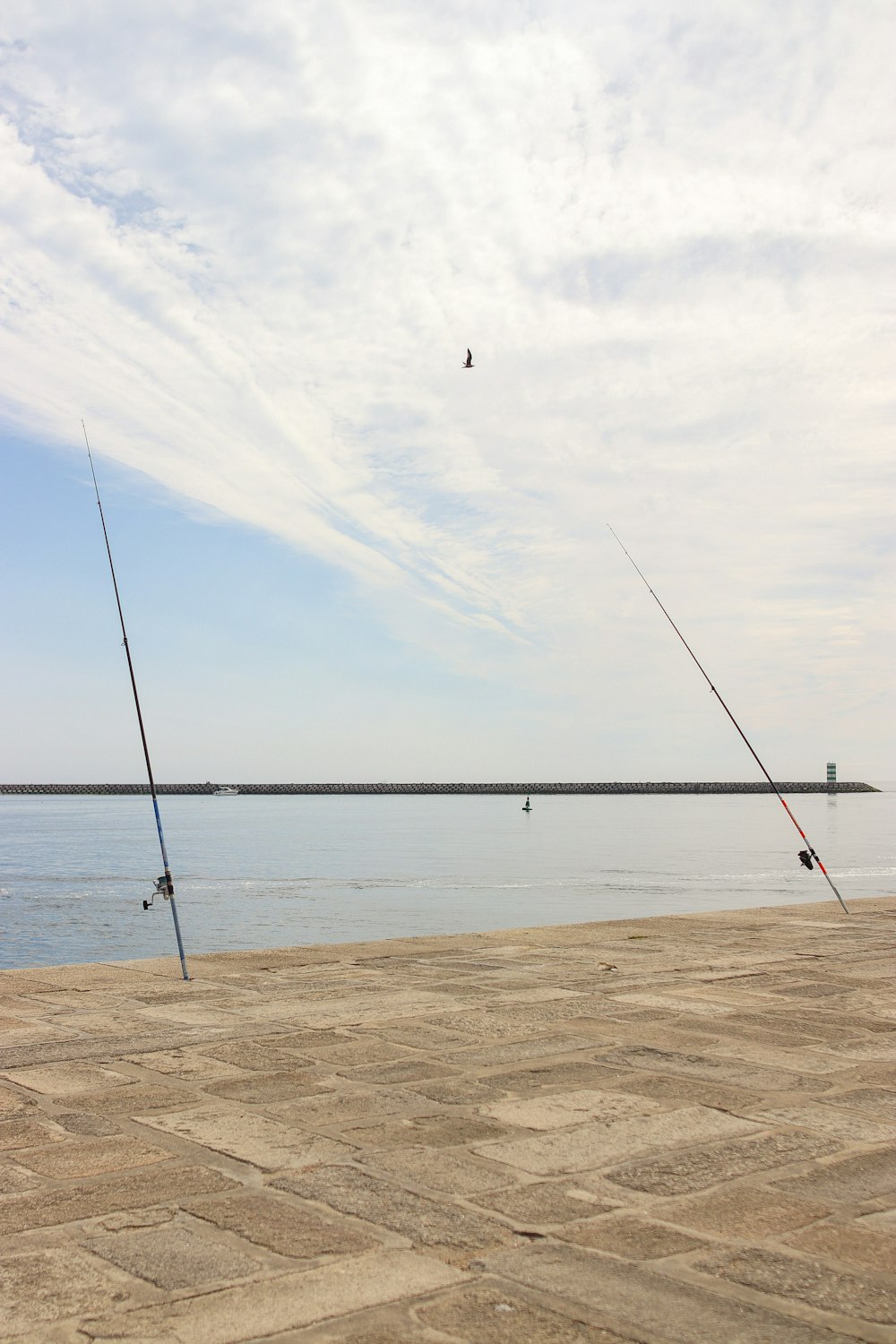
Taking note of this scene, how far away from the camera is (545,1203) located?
347 centimetres

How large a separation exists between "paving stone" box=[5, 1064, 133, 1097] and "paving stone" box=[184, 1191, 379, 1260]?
1540 millimetres

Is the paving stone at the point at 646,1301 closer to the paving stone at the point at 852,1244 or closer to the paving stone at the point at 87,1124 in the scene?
the paving stone at the point at 852,1244

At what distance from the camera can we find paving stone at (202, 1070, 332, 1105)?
4.68m

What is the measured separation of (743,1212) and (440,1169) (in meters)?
0.98

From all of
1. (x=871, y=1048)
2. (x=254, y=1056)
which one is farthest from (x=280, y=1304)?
(x=871, y=1048)

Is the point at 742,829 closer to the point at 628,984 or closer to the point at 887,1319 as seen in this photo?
the point at 628,984

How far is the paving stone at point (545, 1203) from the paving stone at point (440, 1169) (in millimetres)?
79

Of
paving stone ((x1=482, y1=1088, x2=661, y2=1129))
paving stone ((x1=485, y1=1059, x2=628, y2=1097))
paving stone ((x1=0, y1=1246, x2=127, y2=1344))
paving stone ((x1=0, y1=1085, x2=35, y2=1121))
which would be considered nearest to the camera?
paving stone ((x1=0, y1=1246, x2=127, y2=1344))

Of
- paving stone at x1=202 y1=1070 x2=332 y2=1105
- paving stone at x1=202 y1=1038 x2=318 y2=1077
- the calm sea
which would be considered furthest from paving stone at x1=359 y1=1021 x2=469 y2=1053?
the calm sea

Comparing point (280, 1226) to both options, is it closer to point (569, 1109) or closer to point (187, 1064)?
point (569, 1109)

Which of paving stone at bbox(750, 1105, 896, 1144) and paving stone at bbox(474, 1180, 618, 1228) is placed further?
paving stone at bbox(750, 1105, 896, 1144)

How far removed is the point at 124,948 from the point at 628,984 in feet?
41.3

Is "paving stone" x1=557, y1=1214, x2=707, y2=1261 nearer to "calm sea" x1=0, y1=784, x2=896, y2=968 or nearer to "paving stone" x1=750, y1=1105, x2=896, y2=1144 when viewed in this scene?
"paving stone" x1=750, y1=1105, x2=896, y2=1144

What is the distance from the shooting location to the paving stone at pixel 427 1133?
4.05m
